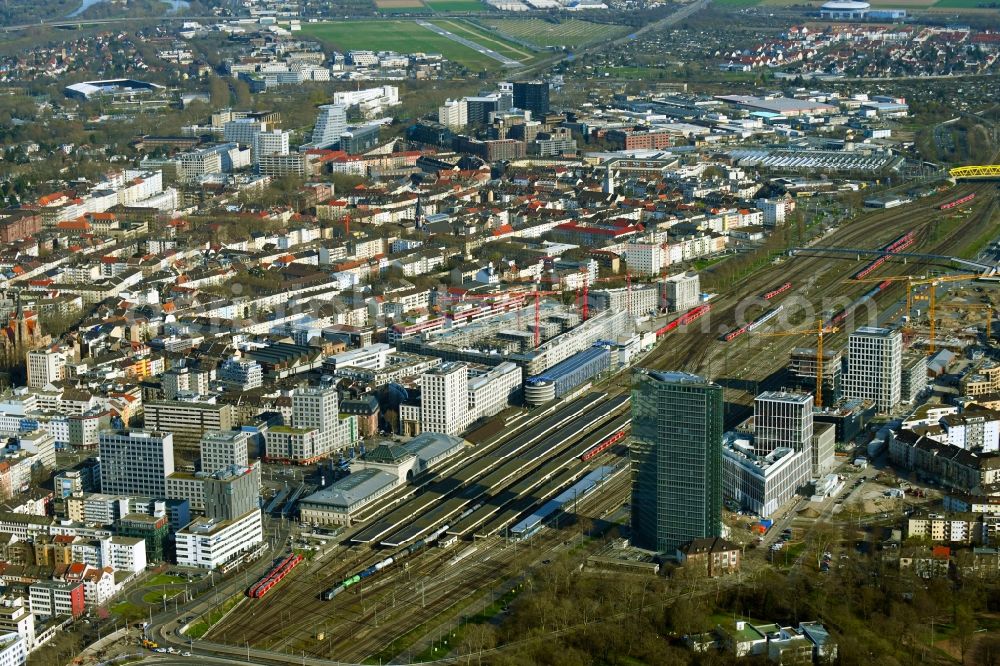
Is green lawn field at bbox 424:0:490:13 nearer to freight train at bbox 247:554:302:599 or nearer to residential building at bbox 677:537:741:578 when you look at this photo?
freight train at bbox 247:554:302:599

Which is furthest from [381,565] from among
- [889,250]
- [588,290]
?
[889,250]

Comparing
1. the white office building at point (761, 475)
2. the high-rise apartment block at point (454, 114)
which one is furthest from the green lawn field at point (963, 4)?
the white office building at point (761, 475)

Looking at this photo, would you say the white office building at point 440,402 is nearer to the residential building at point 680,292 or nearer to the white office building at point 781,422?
the white office building at point 781,422

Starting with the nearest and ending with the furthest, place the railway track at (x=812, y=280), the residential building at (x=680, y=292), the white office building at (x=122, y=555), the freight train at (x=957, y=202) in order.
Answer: the white office building at (x=122, y=555)
the railway track at (x=812, y=280)
the residential building at (x=680, y=292)
the freight train at (x=957, y=202)

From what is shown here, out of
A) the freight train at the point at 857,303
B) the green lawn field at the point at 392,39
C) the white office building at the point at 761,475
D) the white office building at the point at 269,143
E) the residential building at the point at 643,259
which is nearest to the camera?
the white office building at the point at 761,475

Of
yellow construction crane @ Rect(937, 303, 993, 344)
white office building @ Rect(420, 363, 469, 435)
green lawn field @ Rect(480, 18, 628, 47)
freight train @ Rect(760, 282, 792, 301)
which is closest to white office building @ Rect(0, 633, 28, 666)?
white office building @ Rect(420, 363, 469, 435)

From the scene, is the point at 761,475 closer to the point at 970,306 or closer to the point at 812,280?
the point at 970,306

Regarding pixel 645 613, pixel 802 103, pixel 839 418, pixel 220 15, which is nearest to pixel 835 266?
pixel 839 418
